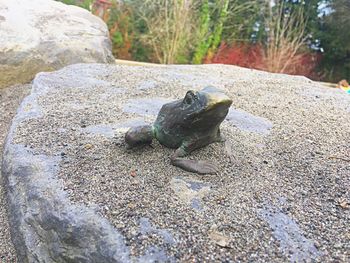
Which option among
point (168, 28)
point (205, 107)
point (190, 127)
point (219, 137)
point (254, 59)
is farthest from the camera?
point (254, 59)

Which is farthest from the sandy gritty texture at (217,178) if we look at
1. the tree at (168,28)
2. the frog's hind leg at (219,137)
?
the tree at (168,28)

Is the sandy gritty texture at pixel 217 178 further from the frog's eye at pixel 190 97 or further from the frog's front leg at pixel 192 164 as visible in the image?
the frog's eye at pixel 190 97

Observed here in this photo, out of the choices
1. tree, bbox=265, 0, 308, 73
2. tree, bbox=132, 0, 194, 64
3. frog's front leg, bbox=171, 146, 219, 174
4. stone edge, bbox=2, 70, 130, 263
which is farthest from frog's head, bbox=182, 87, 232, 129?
tree, bbox=265, 0, 308, 73

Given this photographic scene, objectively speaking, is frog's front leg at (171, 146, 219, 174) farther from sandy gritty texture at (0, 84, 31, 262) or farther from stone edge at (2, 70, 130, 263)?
sandy gritty texture at (0, 84, 31, 262)

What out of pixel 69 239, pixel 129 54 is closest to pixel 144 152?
pixel 69 239

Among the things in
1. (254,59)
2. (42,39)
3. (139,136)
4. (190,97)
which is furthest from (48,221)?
(254,59)

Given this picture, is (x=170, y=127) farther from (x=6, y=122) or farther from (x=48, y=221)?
(x=6, y=122)

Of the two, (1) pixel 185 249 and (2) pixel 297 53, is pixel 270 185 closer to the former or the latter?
(1) pixel 185 249
